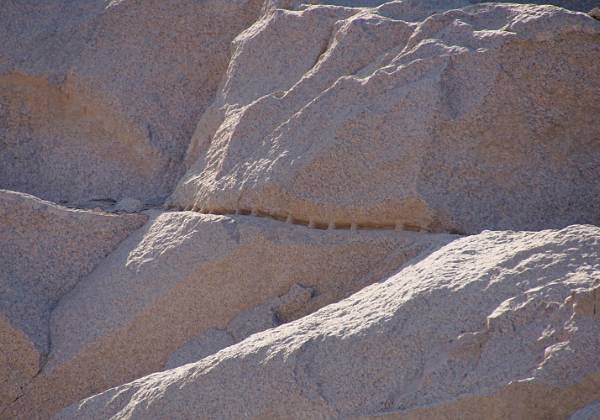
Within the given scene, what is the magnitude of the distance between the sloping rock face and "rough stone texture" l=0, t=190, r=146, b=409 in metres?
0.43

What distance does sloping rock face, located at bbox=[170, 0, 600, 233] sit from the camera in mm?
3740

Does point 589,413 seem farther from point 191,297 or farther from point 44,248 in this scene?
point 44,248

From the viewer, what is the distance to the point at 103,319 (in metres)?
3.92

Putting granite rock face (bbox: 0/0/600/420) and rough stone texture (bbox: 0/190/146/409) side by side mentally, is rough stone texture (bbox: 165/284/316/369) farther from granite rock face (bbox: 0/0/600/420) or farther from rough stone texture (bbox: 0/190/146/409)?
rough stone texture (bbox: 0/190/146/409)

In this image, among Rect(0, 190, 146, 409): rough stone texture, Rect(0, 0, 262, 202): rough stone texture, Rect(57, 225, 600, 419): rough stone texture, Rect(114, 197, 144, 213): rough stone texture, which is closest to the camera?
Rect(57, 225, 600, 419): rough stone texture

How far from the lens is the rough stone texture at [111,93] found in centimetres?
483

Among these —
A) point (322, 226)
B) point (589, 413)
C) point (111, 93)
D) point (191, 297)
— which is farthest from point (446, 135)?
point (111, 93)

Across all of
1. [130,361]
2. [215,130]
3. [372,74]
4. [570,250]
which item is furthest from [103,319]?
[570,250]

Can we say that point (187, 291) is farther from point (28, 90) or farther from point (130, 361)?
point (28, 90)

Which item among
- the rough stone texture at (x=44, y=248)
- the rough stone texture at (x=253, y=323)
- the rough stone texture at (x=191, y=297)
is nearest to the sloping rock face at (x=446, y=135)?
the rough stone texture at (x=191, y=297)

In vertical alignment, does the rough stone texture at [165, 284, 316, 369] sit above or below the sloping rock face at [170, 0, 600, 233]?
below

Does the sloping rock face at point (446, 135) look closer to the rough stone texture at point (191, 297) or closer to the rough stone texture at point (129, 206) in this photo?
the rough stone texture at point (191, 297)

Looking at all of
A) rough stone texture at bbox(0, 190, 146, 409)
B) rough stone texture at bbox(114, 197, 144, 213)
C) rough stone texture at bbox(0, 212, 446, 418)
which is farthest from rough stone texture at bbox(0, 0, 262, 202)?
rough stone texture at bbox(0, 212, 446, 418)

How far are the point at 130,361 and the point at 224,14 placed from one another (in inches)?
78.3
